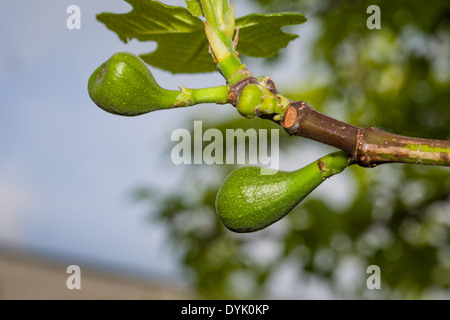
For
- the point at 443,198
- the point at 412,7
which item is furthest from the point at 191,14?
the point at 443,198

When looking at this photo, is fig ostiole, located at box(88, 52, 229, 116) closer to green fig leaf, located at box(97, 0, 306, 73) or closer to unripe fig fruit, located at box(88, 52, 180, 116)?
unripe fig fruit, located at box(88, 52, 180, 116)

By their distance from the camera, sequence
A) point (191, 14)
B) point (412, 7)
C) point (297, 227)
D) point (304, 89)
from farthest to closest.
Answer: point (304, 89) < point (297, 227) < point (412, 7) < point (191, 14)

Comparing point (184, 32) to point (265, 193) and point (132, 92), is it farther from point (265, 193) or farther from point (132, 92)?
point (265, 193)

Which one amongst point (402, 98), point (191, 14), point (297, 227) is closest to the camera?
point (191, 14)

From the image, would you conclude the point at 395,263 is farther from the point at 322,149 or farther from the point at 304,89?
the point at 304,89

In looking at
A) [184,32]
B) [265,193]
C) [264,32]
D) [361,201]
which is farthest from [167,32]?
[361,201]

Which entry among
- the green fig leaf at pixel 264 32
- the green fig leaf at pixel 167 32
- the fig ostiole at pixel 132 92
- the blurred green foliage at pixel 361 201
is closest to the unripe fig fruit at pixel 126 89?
the fig ostiole at pixel 132 92
